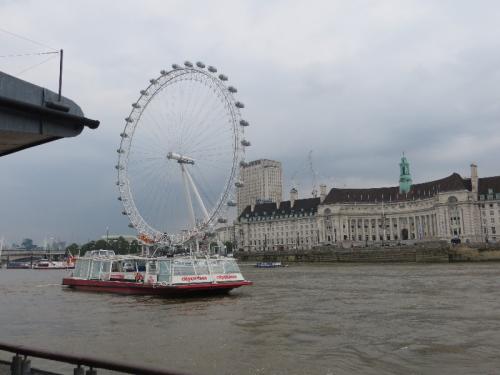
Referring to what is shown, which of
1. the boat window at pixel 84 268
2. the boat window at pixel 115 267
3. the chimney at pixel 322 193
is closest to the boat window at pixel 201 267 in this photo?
the boat window at pixel 115 267

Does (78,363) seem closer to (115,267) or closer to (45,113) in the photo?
(45,113)

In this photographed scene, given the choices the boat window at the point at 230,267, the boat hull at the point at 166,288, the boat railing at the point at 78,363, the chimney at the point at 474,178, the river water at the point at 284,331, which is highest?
the chimney at the point at 474,178

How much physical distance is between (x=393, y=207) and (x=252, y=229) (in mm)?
58871

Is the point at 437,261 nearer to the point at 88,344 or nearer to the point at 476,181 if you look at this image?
the point at 476,181

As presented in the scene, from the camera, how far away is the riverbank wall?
98.8m

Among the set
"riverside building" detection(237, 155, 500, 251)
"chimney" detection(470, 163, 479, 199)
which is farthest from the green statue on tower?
"chimney" detection(470, 163, 479, 199)

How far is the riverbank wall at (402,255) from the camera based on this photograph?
324 feet

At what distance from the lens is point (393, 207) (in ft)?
541

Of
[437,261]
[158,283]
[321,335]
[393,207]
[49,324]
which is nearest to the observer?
[321,335]

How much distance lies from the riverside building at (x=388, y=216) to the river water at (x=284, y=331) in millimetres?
105416

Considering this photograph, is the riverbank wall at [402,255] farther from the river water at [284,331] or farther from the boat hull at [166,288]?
the boat hull at [166,288]

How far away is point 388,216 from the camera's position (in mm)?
165625

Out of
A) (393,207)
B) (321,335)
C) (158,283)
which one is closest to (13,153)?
(321,335)

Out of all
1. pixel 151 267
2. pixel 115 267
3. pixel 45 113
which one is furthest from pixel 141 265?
pixel 45 113
